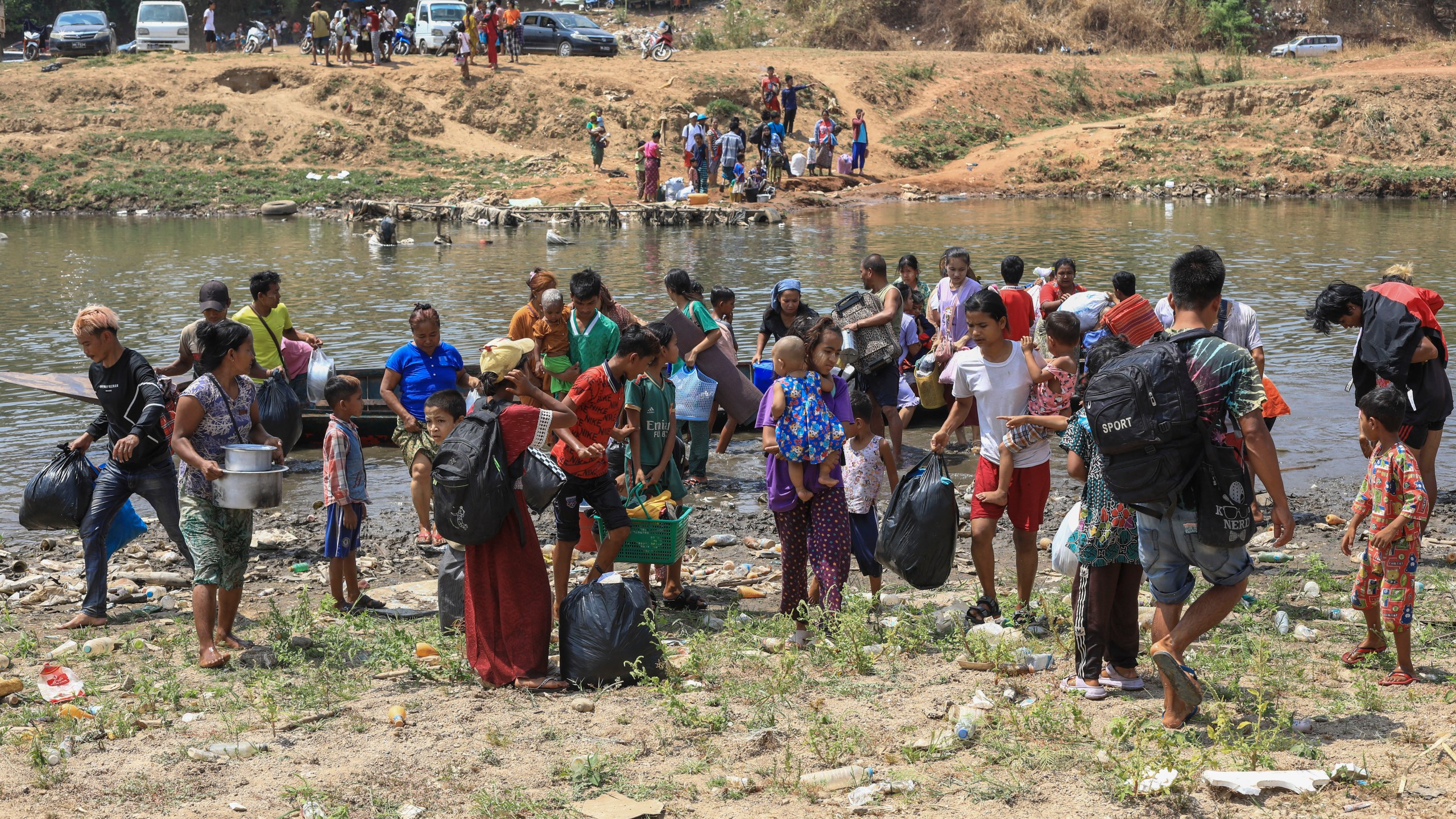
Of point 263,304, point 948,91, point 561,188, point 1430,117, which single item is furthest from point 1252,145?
point 263,304

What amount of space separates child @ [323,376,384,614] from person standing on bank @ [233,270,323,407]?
2094mm

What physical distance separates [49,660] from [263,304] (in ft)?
12.1

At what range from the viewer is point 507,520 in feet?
17.2

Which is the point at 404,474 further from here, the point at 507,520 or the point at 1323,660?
the point at 1323,660

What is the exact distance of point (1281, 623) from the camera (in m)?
5.82

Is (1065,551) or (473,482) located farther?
(1065,551)

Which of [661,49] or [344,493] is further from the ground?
[661,49]

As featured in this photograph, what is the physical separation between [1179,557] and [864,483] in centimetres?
236

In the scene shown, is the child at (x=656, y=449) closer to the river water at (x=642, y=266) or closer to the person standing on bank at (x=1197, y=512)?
the person standing on bank at (x=1197, y=512)

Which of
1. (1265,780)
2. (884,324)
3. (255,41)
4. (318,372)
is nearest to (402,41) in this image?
(255,41)

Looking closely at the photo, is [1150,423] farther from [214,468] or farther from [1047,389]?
[214,468]

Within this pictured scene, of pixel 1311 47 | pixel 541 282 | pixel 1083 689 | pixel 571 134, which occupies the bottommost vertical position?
pixel 1083 689

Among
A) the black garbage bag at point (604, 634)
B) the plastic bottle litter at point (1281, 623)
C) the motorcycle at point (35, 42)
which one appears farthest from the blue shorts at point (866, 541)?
the motorcycle at point (35, 42)

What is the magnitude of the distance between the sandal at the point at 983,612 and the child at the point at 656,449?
1.54 metres
